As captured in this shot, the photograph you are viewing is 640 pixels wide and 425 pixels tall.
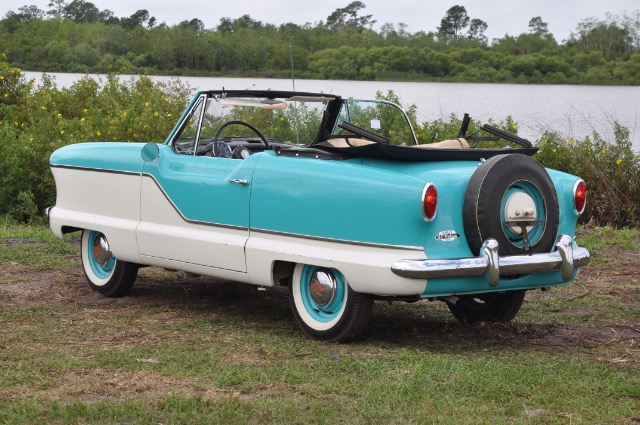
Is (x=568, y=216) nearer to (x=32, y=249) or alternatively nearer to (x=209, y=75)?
(x=32, y=249)

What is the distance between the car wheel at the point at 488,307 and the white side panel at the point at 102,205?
240cm

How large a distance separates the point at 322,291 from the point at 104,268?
2.45 metres

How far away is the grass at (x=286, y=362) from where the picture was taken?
515 cm

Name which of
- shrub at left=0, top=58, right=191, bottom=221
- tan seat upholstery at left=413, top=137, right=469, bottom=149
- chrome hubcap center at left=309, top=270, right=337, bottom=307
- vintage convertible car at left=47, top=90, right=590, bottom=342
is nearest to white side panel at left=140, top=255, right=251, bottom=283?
vintage convertible car at left=47, top=90, right=590, bottom=342

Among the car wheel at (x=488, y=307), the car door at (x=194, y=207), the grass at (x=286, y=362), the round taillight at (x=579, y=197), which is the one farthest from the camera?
the car wheel at (x=488, y=307)

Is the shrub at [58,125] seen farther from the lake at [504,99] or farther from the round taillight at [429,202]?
the round taillight at [429,202]

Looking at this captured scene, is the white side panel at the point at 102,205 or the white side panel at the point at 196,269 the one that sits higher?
the white side panel at the point at 102,205

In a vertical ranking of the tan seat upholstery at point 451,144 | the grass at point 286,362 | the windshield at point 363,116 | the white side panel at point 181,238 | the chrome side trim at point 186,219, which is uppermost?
the windshield at point 363,116

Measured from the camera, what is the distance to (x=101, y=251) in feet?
28.1

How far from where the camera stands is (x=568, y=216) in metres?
7.05

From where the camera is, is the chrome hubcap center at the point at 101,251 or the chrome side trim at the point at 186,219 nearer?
the chrome side trim at the point at 186,219

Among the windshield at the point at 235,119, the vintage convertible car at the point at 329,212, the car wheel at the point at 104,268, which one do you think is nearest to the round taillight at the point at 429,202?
the vintage convertible car at the point at 329,212

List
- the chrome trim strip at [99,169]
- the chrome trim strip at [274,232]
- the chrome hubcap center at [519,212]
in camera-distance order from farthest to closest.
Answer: the chrome trim strip at [99,169], the chrome hubcap center at [519,212], the chrome trim strip at [274,232]

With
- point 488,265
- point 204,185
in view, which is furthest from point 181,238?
point 488,265
